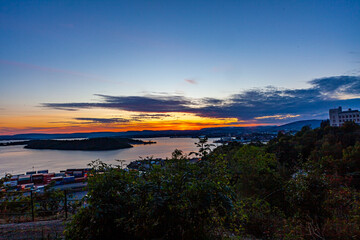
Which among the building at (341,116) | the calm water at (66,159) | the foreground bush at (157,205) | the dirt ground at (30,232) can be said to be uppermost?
the building at (341,116)

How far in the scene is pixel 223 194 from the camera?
2.32 m

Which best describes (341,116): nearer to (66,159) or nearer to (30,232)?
(30,232)

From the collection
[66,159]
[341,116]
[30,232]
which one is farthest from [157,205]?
[341,116]

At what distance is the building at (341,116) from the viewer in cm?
5696

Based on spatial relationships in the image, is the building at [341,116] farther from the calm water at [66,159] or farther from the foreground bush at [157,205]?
the foreground bush at [157,205]

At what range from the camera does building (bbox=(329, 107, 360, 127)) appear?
5696 cm

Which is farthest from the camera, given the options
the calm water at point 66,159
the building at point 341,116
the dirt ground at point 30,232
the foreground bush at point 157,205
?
the building at point 341,116

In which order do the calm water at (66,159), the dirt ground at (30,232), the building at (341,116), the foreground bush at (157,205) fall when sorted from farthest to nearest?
1. the building at (341,116)
2. the calm water at (66,159)
3. the dirt ground at (30,232)
4. the foreground bush at (157,205)

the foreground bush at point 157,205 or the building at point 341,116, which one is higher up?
the building at point 341,116

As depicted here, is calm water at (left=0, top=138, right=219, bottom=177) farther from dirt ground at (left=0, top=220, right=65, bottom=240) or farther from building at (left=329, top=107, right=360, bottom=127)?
building at (left=329, top=107, right=360, bottom=127)

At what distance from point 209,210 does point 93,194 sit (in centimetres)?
133

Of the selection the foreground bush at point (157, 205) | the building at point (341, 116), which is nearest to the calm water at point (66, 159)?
the foreground bush at point (157, 205)

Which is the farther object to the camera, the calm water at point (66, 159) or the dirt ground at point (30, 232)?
the calm water at point (66, 159)

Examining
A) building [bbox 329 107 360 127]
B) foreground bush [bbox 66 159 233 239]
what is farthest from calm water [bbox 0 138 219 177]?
building [bbox 329 107 360 127]
